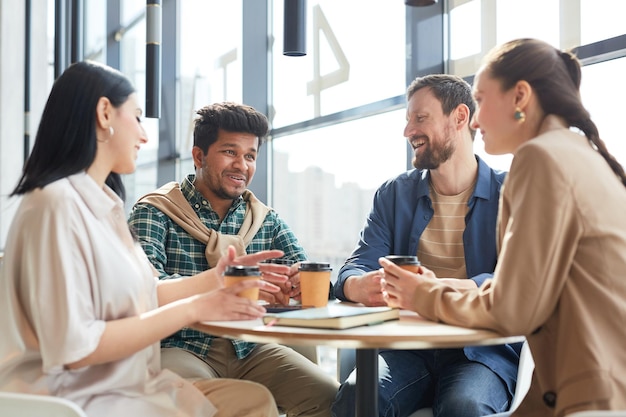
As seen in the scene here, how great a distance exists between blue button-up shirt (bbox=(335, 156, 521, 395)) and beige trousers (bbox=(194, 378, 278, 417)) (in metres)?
0.53

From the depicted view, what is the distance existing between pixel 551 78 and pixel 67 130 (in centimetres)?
115

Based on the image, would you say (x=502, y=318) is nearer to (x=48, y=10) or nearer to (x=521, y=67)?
(x=521, y=67)

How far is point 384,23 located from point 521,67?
7.23ft

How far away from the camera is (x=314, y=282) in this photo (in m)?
2.04

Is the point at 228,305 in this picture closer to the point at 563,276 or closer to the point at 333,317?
the point at 333,317

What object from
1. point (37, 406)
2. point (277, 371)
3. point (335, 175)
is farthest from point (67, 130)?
point (335, 175)

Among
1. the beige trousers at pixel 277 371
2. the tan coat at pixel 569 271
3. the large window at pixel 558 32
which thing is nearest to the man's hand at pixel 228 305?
the tan coat at pixel 569 271

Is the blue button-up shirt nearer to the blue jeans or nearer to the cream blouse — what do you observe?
the blue jeans

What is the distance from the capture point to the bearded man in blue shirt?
2.24 metres

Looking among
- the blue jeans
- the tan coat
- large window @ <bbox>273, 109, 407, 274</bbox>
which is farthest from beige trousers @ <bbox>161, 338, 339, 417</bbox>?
large window @ <bbox>273, 109, 407, 274</bbox>

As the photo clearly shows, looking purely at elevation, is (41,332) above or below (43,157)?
below

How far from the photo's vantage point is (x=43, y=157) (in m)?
1.73

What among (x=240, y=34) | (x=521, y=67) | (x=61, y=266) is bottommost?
(x=61, y=266)

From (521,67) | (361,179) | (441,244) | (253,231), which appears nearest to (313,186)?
(361,179)
